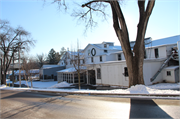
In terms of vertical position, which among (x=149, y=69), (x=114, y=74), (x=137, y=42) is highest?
(x=137, y=42)

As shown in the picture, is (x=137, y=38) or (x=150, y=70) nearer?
(x=137, y=38)

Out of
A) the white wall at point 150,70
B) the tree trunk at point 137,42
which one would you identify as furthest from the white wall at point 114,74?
the tree trunk at point 137,42

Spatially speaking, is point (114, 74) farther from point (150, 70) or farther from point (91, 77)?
point (91, 77)

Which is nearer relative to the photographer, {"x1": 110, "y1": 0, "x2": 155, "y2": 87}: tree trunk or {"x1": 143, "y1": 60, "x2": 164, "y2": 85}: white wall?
{"x1": 110, "y1": 0, "x2": 155, "y2": 87}: tree trunk

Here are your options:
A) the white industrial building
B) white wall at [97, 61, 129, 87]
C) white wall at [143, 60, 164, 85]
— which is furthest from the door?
white wall at [143, 60, 164, 85]

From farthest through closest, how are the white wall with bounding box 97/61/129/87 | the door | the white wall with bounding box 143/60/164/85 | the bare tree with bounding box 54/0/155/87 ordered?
the door, the white wall with bounding box 97/61/129/87, the white wall with bounding box 143/60/164/85, the bare tree with bounding box 54/0/155/87

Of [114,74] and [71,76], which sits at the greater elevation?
[114,74]

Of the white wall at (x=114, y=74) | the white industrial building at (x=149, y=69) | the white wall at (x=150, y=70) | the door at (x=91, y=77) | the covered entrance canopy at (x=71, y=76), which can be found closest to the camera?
the white wall at (x=150, y=70)

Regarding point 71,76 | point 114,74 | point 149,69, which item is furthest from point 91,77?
point 149,69

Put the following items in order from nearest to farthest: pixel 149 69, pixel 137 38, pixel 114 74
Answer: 1. pixel 137 38
2. pixel 149 69
3. pixel 114 74

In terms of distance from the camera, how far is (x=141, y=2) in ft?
30.6

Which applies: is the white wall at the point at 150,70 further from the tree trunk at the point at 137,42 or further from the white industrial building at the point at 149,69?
the tree trunk at the point at 137,42

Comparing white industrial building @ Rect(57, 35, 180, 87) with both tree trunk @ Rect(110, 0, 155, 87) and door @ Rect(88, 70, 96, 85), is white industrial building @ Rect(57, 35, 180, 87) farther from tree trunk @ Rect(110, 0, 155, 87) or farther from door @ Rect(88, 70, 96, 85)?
tree trunk @ Rect(110, 0, 155, 87)

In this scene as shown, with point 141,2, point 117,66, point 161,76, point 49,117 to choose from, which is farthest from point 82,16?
point 161,76
